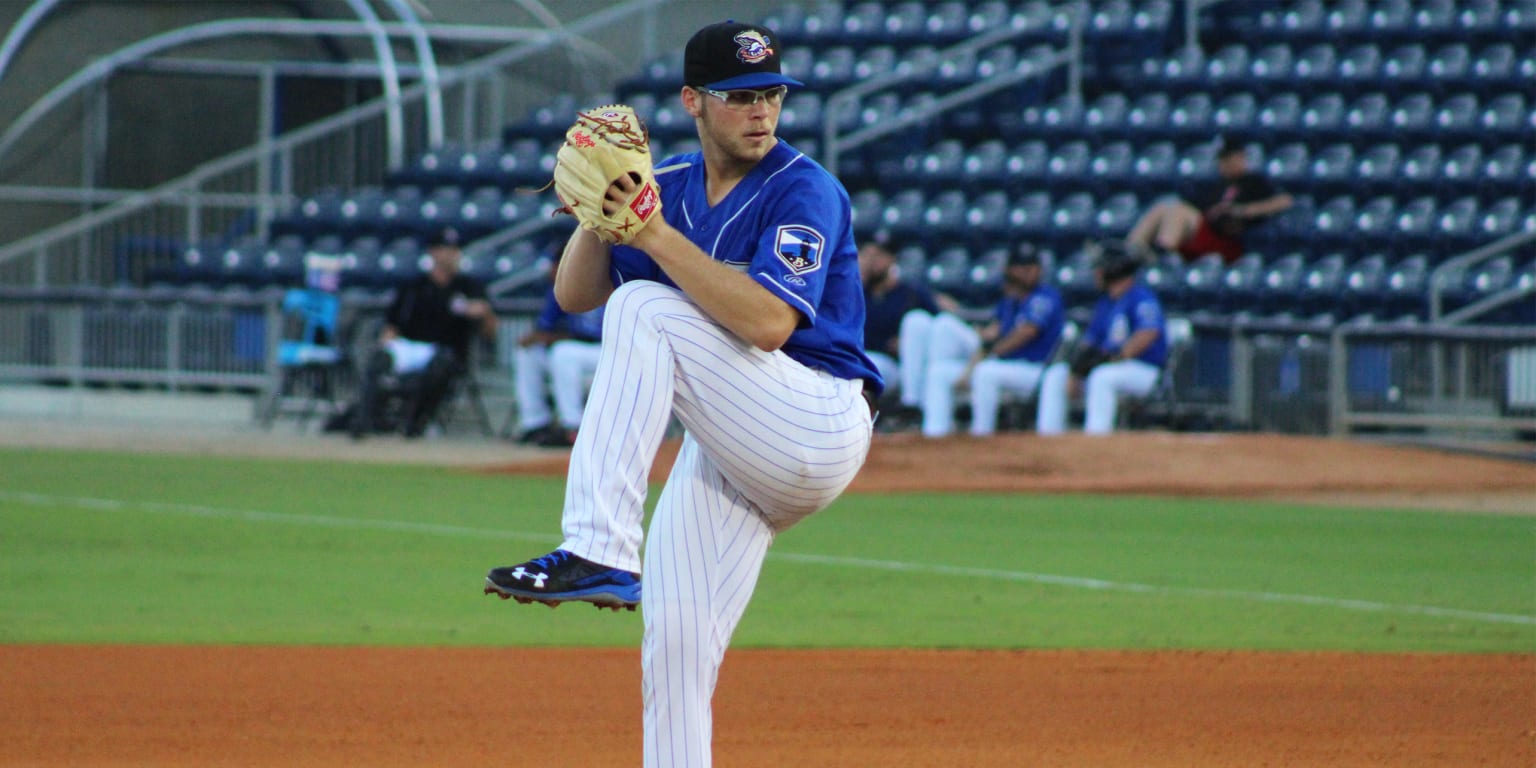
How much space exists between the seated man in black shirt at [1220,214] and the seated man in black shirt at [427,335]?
5254mm

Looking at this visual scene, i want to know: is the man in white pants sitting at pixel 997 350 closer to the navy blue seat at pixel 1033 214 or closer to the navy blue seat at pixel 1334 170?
the navy blue seat at pixel 1033 214

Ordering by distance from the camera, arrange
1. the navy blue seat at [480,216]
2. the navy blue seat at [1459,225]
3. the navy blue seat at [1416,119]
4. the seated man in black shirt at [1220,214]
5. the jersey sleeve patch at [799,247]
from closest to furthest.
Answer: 1. the jersey sleeve patch at [799,247]
2. the seated man in black shirt at [1220,214]
3. the navy blue seat at [1459,225]
4. the navy blue seat at [1416,119]
5. the navy blue seat at [480,216]

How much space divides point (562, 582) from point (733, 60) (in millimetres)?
1018

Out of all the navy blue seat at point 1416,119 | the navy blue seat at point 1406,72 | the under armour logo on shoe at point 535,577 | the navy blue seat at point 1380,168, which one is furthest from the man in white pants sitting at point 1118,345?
the under armour logo on shoe at point 535,577

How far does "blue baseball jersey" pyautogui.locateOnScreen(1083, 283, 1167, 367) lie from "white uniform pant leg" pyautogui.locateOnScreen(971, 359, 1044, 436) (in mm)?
615

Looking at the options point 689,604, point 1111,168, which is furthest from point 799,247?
point 1111,168

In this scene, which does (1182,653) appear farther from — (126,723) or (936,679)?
(126,723)

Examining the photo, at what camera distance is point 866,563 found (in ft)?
29.0

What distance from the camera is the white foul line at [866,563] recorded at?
25.1 feet

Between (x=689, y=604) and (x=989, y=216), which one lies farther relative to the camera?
(x=989, y=216)

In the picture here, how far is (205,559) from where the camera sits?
8.59m

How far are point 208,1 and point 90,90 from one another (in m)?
2.03

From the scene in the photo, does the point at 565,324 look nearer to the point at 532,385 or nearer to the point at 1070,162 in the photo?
the point at 532,385

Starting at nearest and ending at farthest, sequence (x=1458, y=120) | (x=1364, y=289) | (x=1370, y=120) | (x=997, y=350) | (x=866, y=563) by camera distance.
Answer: (x=866, y=563)
(x=997, y=350)
(x=1364, y=289)
(x=1458, y=120)
(x=1370, y=120)
